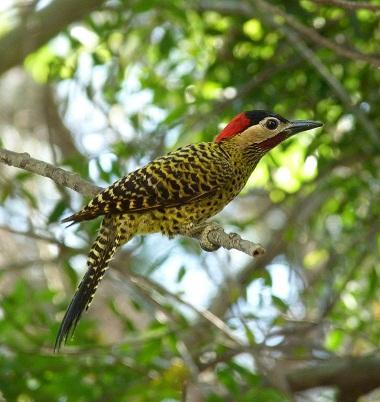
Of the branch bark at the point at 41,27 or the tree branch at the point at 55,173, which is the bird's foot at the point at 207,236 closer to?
the tree branch at the point at 55,173

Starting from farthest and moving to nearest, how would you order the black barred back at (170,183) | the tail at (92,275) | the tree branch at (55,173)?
1. the black barred back at (170,183)
2. the tail at (92,275)
3. the tree branch at (55,173)

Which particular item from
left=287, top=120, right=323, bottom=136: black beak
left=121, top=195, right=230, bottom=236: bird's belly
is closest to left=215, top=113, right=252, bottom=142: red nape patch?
left=287, top=120, right=323, bottom=136: black beak

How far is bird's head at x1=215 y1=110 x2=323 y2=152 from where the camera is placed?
4.84 meters

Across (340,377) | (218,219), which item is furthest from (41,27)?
(340,377)

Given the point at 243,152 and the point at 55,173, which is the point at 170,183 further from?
the point at 55,173

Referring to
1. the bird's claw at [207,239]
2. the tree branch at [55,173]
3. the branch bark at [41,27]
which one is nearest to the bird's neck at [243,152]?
the tree branch at [55,173]

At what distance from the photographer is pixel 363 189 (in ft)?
18.7

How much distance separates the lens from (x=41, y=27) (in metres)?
6.01

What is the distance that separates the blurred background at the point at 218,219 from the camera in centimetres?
499

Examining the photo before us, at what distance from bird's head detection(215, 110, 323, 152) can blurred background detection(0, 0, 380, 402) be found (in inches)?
12.9

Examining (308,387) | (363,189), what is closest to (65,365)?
(308,387)

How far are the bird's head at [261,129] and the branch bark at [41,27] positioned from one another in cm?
154

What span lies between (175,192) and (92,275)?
57cm

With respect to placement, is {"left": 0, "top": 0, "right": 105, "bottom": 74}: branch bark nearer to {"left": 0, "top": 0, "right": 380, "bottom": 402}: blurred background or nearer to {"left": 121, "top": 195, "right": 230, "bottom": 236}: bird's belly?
{"left": 0, "top": 0, "right": 380, "bottom": 402}: blurred background
